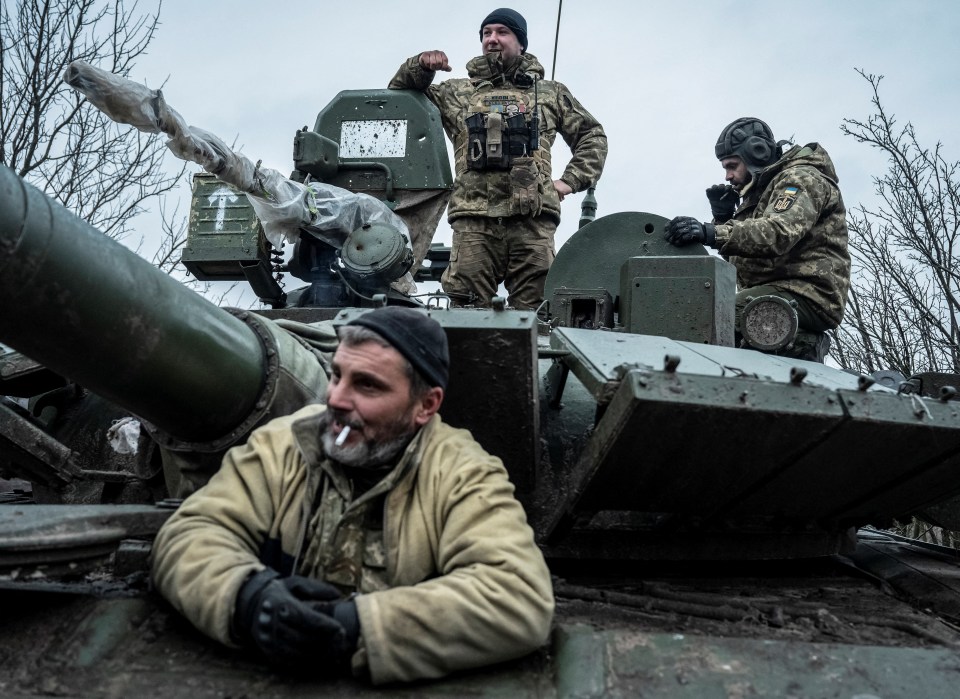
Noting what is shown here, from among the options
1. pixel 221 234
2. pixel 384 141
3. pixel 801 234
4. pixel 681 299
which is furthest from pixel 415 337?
pixel 384 141

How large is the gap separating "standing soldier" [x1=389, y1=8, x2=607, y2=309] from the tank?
165 cm

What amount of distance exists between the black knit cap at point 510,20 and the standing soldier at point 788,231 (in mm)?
1323

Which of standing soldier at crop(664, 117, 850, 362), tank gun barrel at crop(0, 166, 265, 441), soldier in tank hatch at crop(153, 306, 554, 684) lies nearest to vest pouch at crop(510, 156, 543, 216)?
standing soldier at crop(664, 117, 850, 362)

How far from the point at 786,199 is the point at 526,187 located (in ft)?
4.54

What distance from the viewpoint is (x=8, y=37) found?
972cm

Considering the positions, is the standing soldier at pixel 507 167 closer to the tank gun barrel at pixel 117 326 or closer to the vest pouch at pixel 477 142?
the vest pouch at pixel 477 142

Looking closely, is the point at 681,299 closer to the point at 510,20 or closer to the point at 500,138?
the point at 500,138

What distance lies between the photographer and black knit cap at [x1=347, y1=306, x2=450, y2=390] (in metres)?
2.54

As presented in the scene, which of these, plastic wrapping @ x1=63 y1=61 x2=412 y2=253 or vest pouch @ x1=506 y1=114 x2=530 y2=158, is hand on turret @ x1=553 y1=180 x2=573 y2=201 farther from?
plastic wrapping @ x1=63 y1=61 x2=412 y2=253

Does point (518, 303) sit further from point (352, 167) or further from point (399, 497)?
point (399, 497)

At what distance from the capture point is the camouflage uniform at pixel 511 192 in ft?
19.1

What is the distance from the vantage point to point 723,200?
6.17m

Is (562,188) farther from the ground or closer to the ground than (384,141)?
closer to the ground

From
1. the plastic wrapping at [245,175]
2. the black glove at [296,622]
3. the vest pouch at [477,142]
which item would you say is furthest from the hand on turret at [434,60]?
the black glove at [296,622]
